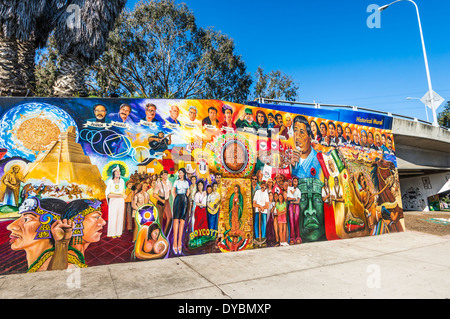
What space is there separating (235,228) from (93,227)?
12.7 ft

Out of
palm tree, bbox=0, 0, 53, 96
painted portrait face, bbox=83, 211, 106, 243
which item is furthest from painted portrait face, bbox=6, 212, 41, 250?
palm tree, bbox=0, 0, 53, 96

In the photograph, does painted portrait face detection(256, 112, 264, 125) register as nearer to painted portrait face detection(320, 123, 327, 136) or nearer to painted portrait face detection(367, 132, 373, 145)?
painted portrait face detection(320, 123, 327, 136)

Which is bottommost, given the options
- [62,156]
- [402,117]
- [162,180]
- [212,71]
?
[162,180]

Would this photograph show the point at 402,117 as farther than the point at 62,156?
Yes

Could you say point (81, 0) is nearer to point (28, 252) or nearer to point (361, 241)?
point (28, 252)

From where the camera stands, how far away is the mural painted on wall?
5.70 m

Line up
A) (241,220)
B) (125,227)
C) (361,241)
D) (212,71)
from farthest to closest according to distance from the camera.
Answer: (212,71) → (361,241) → (241,220) → (125,227)

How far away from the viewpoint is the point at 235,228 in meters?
7.89

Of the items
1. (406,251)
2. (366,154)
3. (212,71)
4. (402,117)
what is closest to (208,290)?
(406,251)

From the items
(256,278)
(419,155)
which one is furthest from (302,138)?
(419,155)

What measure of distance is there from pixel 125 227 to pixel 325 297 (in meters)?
4.65

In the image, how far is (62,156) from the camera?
19.7 feet

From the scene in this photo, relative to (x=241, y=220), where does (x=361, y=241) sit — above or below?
below

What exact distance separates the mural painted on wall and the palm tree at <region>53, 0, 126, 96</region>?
262 cm
